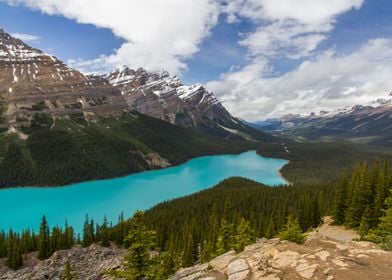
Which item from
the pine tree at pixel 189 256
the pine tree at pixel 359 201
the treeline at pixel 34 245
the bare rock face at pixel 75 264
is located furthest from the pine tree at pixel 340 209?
the treeline at pixel 34 245

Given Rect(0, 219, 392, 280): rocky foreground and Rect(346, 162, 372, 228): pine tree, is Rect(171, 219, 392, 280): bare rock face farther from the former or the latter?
Rect(346, 162, 372, 228): pine tree

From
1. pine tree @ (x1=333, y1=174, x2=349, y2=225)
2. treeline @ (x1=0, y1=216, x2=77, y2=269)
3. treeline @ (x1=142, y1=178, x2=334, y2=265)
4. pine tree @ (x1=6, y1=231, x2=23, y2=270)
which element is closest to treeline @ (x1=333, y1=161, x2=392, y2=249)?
pine tree @ (x1=333, y1=174, x2=349, y2=225)

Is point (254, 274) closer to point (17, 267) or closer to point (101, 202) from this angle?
point (17, 267)

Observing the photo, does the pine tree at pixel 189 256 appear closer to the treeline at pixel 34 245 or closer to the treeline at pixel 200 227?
the treeline at pixel 200 227

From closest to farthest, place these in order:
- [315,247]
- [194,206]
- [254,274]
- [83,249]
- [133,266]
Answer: [254,274], [315,247], [133,266], [83,249], [194,206]

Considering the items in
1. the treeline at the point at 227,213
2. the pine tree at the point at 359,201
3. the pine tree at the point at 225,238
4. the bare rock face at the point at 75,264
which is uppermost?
the pine tree at the point at 359,201

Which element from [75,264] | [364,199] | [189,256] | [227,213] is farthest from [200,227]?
[364,199]

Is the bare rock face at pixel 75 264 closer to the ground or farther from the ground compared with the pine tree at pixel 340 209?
closer to the ground

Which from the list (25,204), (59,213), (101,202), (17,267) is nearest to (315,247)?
(17,267)
